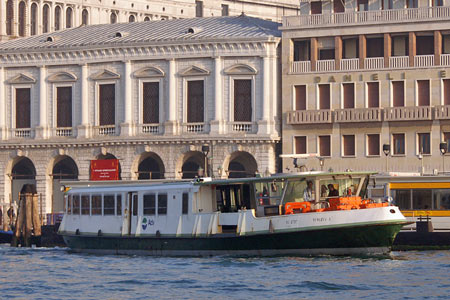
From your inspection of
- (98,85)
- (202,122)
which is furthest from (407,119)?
(98,85)

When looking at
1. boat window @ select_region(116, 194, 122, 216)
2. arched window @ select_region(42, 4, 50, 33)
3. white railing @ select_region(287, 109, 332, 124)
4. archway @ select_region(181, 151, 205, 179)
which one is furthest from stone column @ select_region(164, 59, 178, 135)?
arched window @ select_region(42, 4, 50, 33)

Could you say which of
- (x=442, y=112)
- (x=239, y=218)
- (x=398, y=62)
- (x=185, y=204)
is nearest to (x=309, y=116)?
(x=398, y=62)

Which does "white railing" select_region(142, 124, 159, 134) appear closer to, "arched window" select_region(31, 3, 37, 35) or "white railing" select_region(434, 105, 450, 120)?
"white railing" select_region(434, 105, 450, 120)

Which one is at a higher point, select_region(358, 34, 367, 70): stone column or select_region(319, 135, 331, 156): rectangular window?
select_region(358, 34, 367, 70): stone column

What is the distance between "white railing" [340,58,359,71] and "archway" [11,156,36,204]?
68.3 ft

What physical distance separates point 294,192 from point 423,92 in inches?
1057

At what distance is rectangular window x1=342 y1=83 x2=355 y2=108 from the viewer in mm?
84812

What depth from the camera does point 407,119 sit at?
83.0 meters

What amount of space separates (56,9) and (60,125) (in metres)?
33.6

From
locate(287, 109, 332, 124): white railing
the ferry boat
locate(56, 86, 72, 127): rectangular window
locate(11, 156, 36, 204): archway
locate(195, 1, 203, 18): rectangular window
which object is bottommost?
the ferry boat

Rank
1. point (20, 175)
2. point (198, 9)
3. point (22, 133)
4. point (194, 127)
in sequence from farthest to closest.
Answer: point (198, 9), point (22, 133), point (20, 175), point (194, 127)

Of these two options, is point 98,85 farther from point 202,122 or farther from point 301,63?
point 301,63

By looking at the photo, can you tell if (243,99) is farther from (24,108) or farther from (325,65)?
(24,108)

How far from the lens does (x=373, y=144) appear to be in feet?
277
